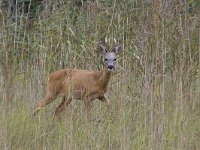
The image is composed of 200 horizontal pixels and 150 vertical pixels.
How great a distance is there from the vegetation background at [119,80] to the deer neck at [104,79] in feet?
0.48

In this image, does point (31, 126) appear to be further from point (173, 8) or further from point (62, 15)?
point (62, 15)

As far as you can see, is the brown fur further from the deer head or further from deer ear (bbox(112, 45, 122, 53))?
deer ear (bbox(112, 45, 122, 53))

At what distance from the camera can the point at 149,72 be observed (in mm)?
4977

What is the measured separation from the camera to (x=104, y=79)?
7633 millimetres

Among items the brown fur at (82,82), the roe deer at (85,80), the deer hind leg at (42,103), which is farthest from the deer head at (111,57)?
the deer hind leg at (42,103)

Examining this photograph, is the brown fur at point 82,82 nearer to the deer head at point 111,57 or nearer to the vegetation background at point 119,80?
the vegetation background at point 119,80

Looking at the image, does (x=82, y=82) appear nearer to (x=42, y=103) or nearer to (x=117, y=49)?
(x=117, y=49)

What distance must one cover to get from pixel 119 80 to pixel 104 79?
1.31 metres

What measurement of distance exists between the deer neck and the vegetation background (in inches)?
5.7

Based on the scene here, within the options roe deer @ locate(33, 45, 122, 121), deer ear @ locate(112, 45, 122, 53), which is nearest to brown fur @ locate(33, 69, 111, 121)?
roe deer @ locate(33, 45, 122, 121)

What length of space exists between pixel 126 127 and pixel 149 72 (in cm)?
47

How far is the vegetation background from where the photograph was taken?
179 inches

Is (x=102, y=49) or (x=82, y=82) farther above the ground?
(x=102, y=49)

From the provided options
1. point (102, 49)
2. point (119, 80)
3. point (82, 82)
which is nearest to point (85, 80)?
point (82, 82)
